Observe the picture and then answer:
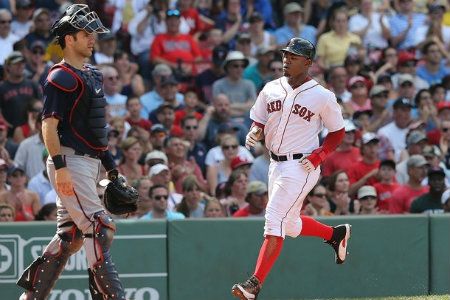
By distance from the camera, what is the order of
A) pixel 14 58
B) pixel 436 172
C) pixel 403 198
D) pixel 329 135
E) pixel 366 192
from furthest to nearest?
pixel 14 58 < pixel 403 198 < pixel 436 172 < pixel 366 192 < pixel 329 135

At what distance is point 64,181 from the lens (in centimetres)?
706

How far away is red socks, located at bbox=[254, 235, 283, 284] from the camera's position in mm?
7996

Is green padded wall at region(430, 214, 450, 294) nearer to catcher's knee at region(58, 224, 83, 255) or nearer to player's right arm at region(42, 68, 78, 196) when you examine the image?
catcher's knee at region(58, 224, 83, 255)

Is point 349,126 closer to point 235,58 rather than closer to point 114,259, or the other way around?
point 235,58

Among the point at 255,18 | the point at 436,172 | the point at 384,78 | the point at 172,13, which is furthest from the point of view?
the point at 255,18

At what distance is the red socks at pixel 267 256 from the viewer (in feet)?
26.2

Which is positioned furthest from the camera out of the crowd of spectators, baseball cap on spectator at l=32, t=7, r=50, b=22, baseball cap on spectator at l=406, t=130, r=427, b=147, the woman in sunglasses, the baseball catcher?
baseball cap on spectator at l=32, t=7, r=50, b=22

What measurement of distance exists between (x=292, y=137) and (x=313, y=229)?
845 mm

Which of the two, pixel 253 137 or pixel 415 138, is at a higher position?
pixel 253 137

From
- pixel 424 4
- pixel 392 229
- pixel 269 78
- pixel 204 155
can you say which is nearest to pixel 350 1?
pixel 424 4

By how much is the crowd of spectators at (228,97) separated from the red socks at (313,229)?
2608 mm

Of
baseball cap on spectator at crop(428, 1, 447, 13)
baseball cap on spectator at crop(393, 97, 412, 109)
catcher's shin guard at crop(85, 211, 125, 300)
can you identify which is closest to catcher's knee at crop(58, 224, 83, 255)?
catcher's shin guard at crop(85, 211, 125, 300)

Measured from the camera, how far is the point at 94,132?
290 inches

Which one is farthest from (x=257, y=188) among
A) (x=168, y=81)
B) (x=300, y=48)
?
(x=300, y=48)
